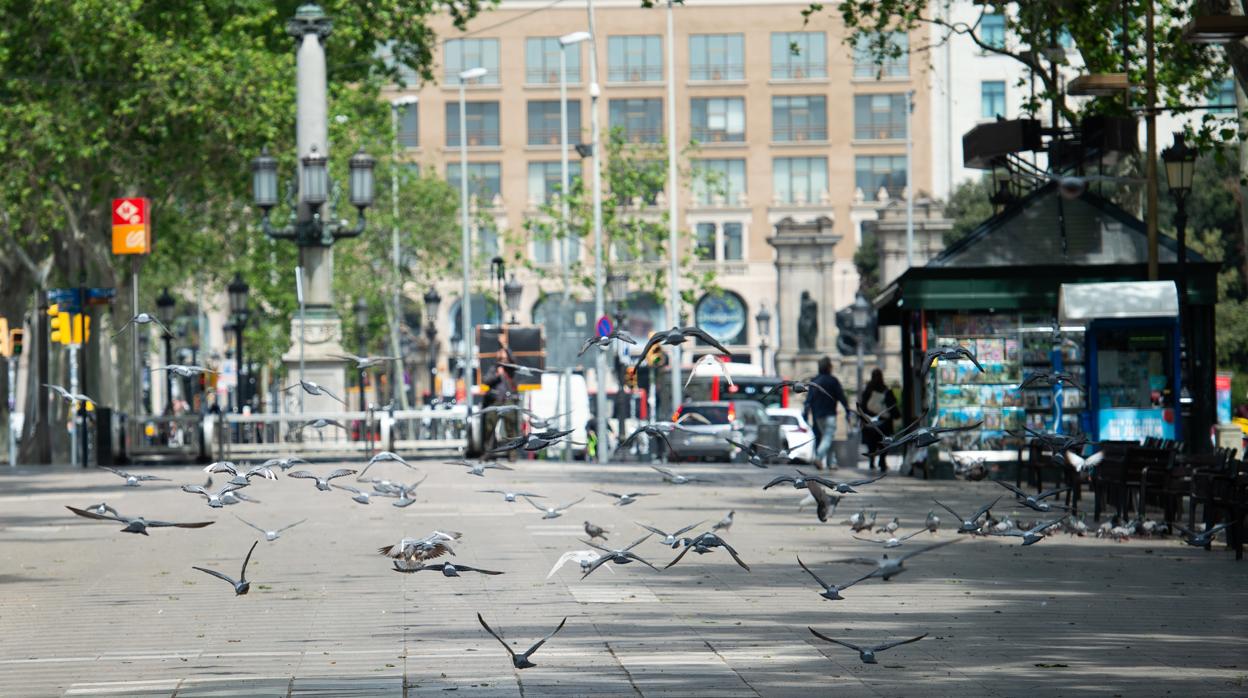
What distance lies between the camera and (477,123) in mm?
101188

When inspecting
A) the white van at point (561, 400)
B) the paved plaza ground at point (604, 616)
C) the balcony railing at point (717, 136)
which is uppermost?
the balcony railing at point (717, 136)

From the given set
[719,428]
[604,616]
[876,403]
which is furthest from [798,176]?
[604,616]

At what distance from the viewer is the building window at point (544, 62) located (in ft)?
327

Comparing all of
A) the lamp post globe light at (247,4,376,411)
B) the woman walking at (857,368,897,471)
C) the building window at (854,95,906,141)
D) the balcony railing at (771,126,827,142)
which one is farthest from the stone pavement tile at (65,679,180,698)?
the balcony railing at (771,126,827,142)

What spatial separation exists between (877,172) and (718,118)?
25.1 feet

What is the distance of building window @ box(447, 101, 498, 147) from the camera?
101 metres

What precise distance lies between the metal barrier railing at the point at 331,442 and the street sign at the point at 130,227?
182 inches

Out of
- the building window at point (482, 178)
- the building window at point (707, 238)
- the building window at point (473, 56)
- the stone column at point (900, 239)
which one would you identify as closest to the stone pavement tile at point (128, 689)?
the stone column at point (900, 239)

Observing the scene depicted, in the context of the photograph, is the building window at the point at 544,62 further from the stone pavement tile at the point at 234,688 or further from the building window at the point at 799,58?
the stone pavement tile at the point at 234,688

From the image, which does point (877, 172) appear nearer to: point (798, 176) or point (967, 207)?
point (798, 176)

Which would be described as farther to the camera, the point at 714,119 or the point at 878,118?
the point at 714,119

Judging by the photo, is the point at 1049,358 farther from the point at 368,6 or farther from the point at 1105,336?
the point at 368,6

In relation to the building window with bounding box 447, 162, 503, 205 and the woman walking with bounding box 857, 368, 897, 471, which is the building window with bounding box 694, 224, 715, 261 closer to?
the building window with bounding box 447, 162, 503, 205

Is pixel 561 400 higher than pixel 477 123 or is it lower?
lower
